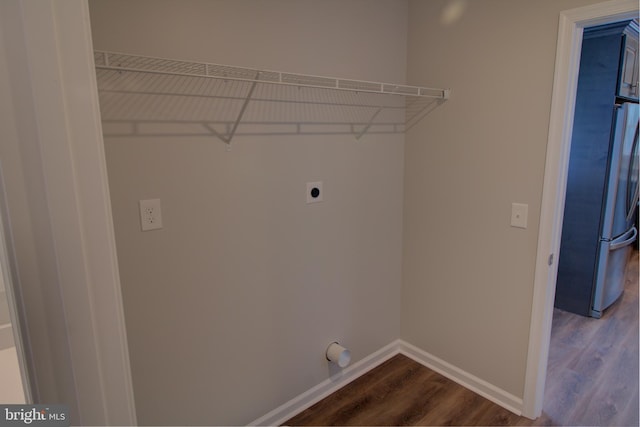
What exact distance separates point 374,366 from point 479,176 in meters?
1.39

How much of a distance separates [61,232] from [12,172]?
3.3 inches

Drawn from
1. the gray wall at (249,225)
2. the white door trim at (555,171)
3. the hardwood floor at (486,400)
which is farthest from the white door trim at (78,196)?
the white door trim at (555,171)

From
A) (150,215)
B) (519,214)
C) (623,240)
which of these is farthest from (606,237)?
(150,215)

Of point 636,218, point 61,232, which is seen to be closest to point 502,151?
point 61,232

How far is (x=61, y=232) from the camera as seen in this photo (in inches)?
17.7

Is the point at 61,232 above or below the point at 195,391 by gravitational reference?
above

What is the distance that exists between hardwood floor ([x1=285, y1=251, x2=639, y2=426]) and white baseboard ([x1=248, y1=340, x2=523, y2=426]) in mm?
35

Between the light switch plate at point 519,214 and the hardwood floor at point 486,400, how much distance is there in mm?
1052

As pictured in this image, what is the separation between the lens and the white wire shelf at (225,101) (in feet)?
4.29

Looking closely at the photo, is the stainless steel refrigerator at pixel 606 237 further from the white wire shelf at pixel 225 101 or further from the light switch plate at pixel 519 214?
the white wire shelf at pixel 225 101

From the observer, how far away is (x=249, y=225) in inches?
68.0

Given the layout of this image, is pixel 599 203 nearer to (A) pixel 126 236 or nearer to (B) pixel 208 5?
(B) pixel 208 5

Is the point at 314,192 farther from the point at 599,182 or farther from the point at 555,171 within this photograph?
the point at 599,182

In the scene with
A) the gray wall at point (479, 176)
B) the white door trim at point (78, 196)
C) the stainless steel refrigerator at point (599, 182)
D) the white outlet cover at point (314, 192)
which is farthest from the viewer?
the stainless steel refrigerator at point (599, 182)
